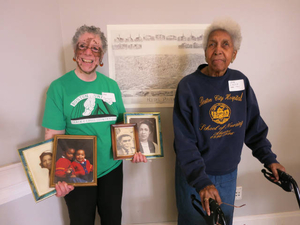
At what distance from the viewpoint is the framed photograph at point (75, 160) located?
98 cm

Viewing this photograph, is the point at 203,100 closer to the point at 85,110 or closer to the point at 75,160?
the point at 85,110

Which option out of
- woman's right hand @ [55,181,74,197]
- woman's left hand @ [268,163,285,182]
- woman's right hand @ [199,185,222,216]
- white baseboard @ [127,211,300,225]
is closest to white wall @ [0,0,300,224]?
white baseboard @ [127,211,300,225]

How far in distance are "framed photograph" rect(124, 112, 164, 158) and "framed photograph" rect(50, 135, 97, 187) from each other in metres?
0.31

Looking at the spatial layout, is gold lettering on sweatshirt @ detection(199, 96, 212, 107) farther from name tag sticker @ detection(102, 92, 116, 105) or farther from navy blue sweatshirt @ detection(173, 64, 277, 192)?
name tag sticker @ detection(102, 92, 116, 105)

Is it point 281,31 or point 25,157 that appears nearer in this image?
point 25,157

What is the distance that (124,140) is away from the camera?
1.12 metres

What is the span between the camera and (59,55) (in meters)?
1.33

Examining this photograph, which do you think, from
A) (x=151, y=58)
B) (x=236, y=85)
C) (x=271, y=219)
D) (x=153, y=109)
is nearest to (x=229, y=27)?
(x=236, y=85)

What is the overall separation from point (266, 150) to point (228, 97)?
46cm

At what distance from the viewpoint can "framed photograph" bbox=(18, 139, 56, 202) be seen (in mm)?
915

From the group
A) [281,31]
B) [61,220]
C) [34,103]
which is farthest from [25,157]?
[281,31]

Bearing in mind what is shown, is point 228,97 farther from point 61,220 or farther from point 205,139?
point 61,220

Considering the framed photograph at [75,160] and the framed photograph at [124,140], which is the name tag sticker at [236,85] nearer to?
the framed photograph at [124,140]

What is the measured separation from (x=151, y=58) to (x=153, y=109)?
1.43 feet
